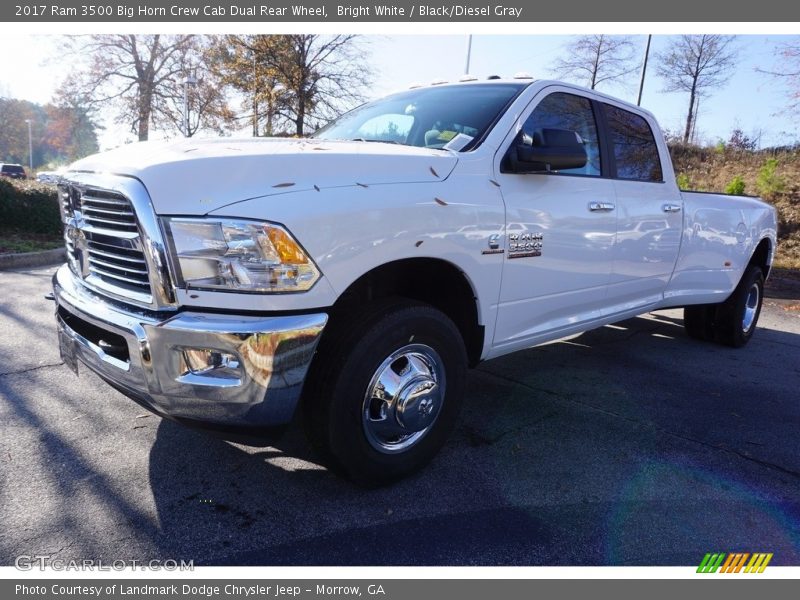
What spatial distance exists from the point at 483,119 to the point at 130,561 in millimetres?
2665

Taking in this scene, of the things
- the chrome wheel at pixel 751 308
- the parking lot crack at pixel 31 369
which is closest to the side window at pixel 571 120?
the chrome wheel at pixel 751 308

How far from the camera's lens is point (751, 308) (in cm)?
601

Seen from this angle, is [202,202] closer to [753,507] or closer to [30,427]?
[30,427]

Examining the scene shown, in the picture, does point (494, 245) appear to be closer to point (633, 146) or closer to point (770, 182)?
point (633, 146)

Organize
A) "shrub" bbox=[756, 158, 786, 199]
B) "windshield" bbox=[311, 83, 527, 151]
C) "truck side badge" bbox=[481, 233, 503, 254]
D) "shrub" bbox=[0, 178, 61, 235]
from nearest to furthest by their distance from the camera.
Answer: "truck side badge" bbox=[481, 233, 503, 254], "windshield" bbox=[311, 83, 527, 151], "shrub" bbox=[0, 178, 61, 235], "shrub" bbox=[756, 158, 786, 199]

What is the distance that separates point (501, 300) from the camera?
2.97 meters

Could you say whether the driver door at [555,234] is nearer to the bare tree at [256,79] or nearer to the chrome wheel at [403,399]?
the chrome wheel at [403,399]

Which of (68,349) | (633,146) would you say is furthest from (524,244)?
(68,349)

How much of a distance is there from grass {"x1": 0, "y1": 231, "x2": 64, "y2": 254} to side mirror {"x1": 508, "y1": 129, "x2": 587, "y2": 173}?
28.5ft

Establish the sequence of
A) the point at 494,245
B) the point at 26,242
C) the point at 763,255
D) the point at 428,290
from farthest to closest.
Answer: the point at 26,242 < the point at 763,255 < the point at 428,290 < the point at 494,245

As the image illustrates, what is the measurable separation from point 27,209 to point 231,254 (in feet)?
34.9

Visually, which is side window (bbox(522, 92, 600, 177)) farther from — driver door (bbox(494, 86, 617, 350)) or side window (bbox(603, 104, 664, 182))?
side window (bbox(603, 104, 664, 182))

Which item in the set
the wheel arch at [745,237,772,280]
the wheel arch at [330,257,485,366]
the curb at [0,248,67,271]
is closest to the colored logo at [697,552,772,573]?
the wheel arch at [330,257,485,366]

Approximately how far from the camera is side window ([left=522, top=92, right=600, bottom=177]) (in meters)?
3.32
